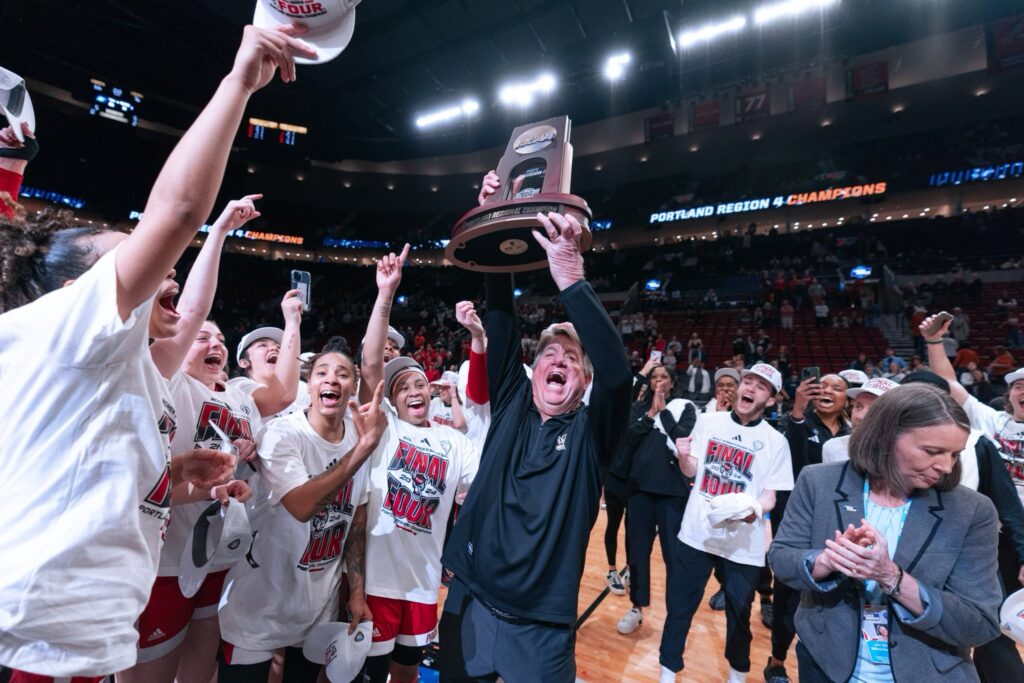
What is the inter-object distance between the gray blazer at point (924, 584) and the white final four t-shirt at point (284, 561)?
1.85 m

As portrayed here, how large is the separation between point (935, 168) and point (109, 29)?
2895cm

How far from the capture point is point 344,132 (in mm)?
23312

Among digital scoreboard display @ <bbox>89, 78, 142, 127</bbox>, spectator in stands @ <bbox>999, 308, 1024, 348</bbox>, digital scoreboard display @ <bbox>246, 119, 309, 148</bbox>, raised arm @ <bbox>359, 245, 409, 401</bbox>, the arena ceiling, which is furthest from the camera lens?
digital scoreboard display @ <bbox>246, 119, 309, 148</bbox>

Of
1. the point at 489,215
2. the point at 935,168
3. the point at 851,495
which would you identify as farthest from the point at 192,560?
the point at 935,168

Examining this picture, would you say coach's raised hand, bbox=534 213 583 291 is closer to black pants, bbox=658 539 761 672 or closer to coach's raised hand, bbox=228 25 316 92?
coach's raised hand, bbox=228 25 316 92

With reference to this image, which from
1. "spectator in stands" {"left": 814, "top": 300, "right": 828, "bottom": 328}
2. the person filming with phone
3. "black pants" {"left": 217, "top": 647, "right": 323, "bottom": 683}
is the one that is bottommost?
"black pants" {"left": 217, "top": 647, "right": 323, "bottom": 683}

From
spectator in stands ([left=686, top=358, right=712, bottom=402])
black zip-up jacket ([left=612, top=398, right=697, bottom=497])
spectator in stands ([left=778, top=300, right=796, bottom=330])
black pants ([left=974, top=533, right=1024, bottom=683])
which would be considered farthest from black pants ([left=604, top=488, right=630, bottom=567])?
spectator in stands ([left=778, top=300, right=796, bottom=330])

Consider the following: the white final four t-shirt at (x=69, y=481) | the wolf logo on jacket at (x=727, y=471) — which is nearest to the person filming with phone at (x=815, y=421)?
the wolf logo on jacket at (x=727, y=471)

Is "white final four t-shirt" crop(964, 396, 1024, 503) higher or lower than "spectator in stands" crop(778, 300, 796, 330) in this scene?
lower

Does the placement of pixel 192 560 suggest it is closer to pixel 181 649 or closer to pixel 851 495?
pixel 181 649

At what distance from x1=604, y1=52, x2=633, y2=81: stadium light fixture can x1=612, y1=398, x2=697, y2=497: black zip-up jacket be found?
44.5 ft

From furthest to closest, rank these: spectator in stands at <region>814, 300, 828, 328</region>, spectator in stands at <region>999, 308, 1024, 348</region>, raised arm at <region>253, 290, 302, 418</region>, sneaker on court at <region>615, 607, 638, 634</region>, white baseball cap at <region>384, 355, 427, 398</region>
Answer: spectator in stands at <region>814, 300, 828, 328</region> < spectator in stands at <region>999, 308, 1024, 348</region> < sneaker on court at <region>615, 607, 638, 634</region> < white baseball cap at <region>384, 355, 427, 398</region> < raised arm at <region>253, 290, 302, 418</region>

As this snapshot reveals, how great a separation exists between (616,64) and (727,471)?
48.8ft

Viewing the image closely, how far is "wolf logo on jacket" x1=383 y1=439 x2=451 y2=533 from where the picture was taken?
8.00ft
